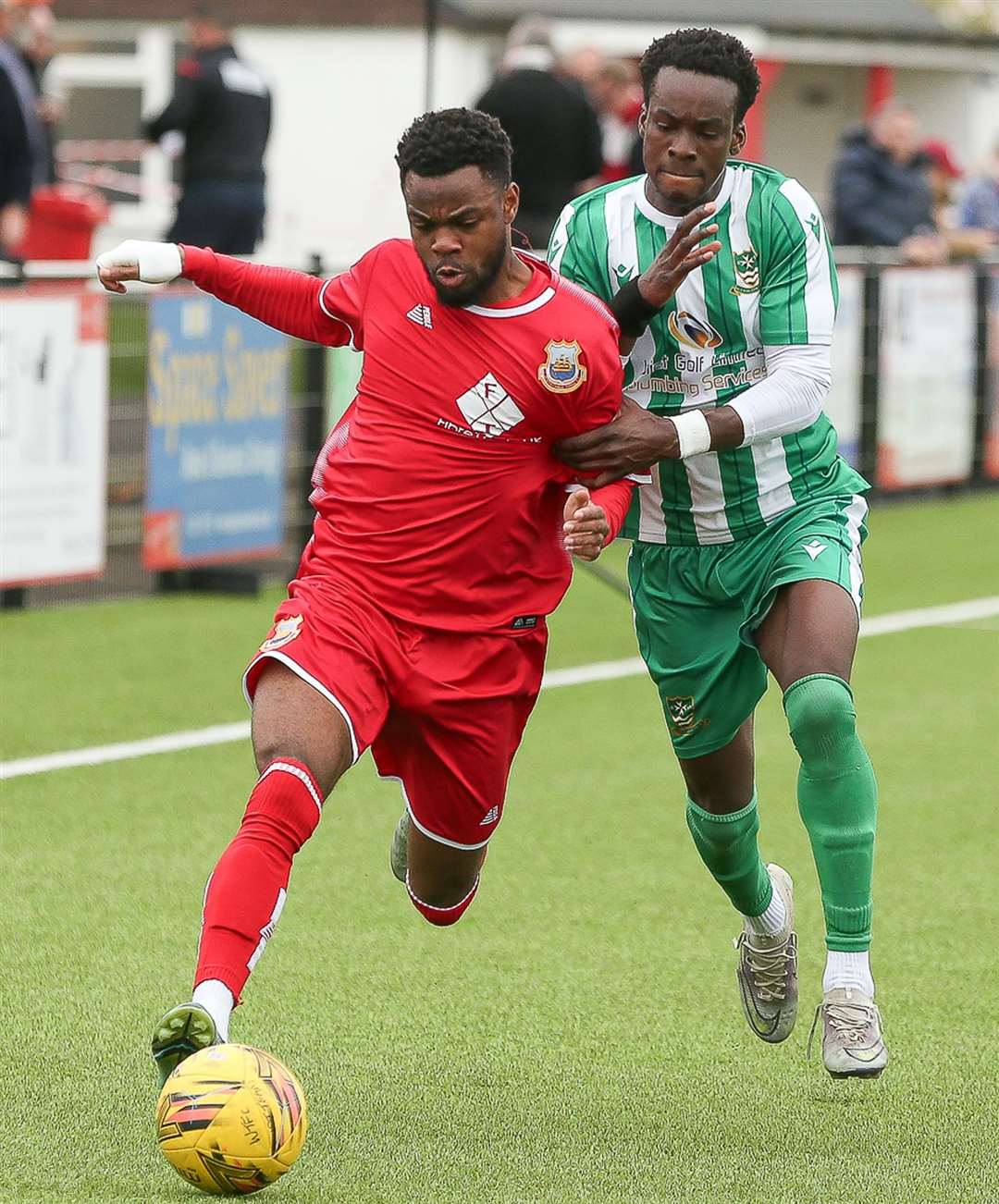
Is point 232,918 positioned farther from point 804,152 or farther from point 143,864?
point 804,152

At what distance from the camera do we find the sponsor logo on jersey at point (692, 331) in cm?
508

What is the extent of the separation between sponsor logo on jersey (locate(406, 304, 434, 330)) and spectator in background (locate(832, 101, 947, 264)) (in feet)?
39.0

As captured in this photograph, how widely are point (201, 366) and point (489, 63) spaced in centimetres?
1707

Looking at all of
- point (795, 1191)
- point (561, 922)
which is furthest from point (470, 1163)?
point (561, 922)

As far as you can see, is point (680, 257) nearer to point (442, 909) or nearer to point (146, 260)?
point (146, 260)

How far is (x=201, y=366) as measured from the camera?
443 inches

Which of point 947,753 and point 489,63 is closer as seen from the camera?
point 947,753

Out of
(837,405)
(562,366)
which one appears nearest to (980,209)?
(837,405)

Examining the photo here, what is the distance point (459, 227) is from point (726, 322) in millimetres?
752

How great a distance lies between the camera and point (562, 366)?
476cm

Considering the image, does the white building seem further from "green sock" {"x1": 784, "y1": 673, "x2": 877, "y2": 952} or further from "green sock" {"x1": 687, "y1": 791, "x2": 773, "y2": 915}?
"green sock" {"x1": 784, "y1": 673, "x2": 877, "y2": 952}

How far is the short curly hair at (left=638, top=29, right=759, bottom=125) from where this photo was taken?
4.94 m

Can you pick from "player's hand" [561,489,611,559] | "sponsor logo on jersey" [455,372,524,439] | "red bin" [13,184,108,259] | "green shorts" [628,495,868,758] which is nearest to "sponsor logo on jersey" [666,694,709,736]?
"green shorts" [628,495,868,758]

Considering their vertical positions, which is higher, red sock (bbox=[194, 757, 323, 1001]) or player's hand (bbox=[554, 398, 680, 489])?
player's hand (bbox=[554, 398, 680, 489])
